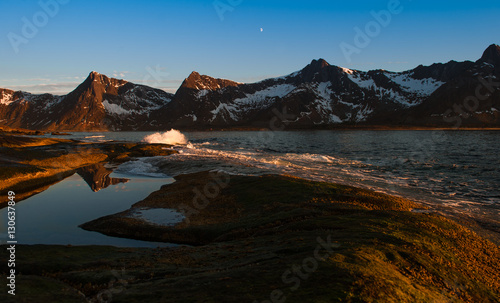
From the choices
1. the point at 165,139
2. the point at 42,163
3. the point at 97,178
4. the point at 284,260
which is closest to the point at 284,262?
the point at 284,260

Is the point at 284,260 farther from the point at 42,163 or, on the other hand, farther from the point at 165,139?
the point at 165,139

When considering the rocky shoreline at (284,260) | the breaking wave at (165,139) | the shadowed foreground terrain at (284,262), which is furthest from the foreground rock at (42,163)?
the breaking wave at (165,139)

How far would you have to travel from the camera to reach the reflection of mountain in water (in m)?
36.1

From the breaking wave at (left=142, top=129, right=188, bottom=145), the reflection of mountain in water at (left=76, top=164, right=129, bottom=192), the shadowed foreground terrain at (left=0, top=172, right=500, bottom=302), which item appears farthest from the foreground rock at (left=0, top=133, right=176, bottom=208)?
the breaking wave at (left=142, top=129, right=188, bottom=145)

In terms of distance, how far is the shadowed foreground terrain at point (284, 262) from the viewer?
357 inches

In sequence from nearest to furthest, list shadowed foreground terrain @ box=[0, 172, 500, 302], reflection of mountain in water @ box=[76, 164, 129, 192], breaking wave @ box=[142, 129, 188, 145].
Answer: shadowed foreground terrain @ box=[0, 172, 500, 302] < reflection of mountain in water @ box=[76, 164, 129, 192] < breaking wave @ box=[142, 129, 188, 145]

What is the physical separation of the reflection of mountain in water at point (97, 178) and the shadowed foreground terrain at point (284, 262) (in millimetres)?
15919

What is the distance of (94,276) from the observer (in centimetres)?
1102

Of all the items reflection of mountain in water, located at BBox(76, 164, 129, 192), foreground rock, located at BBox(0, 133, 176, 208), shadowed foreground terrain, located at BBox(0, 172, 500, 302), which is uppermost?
shadowed foreground terrain, located at BBox(0, 172, 500, 302)

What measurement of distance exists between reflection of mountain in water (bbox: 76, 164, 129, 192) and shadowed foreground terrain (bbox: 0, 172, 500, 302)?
15.9 metres

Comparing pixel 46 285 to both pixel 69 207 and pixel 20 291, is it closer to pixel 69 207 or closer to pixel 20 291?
pixel 20 291

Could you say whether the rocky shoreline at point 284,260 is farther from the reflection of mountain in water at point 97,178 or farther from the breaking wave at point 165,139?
the breaking wave at point 165,139

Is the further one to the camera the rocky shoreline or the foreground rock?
the foreground rock

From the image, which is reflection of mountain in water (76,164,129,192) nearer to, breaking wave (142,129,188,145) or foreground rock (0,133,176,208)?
foreground rock (0,133,176,208)
